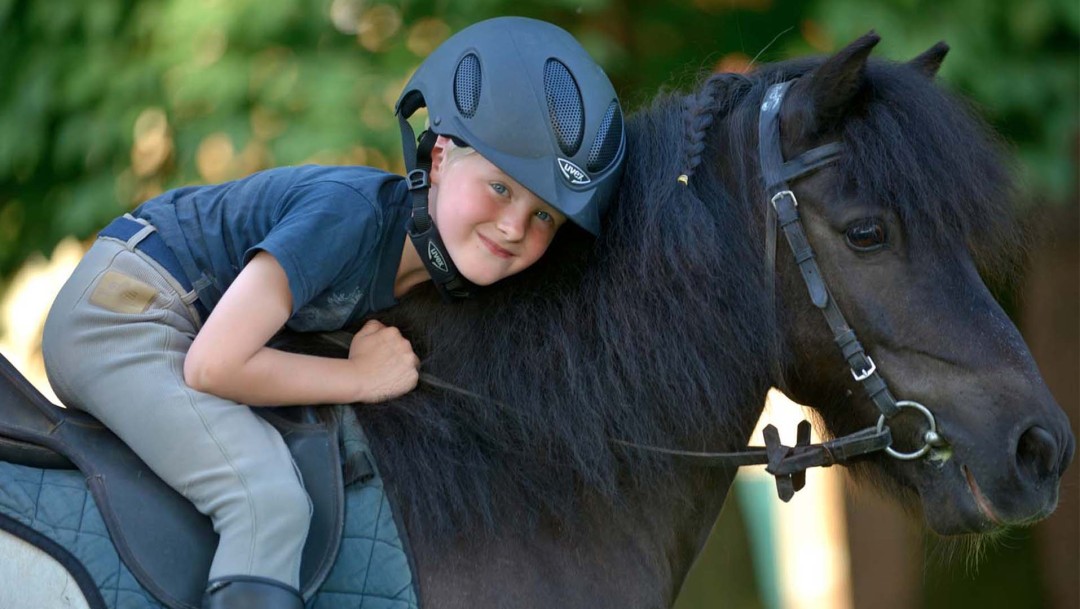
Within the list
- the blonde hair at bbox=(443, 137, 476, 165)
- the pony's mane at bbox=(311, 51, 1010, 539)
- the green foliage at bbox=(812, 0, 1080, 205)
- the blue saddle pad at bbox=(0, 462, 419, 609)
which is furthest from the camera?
the green foliage at bbox=(812, 0, 1080, 205)

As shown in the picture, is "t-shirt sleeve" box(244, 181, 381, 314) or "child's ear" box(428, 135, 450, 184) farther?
"child's ear" box(428, 135, 450, 184)

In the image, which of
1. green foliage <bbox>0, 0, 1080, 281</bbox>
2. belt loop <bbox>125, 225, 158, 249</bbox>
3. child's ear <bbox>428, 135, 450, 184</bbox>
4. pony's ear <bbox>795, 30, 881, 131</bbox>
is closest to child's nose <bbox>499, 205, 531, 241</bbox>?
child's ear <bbox>428, 135, 450, 184</bbox>

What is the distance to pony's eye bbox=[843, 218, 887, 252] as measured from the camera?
2.13m

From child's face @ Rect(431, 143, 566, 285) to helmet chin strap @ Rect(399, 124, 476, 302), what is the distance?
0.02 metres

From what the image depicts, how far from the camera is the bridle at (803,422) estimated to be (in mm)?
2123

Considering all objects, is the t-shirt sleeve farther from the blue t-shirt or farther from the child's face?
the child's face

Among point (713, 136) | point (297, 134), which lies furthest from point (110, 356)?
point (297, 134)

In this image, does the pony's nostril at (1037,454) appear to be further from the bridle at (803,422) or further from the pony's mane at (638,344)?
the pony's mane at (638,344)

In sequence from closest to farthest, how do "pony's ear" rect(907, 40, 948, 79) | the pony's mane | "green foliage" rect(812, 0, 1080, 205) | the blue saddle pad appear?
the blue saddle pad, the pony's mane, "pony's ear" rect(907, 40, 948, 79), "green foliage" rect(812, 0, 1080, 205)

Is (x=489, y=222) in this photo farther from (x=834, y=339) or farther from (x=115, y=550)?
(x=115, y=550)

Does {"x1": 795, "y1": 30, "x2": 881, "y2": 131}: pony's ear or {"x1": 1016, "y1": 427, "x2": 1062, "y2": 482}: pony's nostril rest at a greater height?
{"x1": 795, "y1": 30, "x2": 881, "y2": 131}: pony's ear

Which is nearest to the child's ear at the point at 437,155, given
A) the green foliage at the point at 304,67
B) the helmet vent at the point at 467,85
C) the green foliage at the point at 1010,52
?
the helmet vent at the point at 467,85

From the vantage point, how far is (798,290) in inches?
86.0

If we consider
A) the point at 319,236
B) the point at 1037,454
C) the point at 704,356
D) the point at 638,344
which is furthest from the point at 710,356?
the point at 319,236
